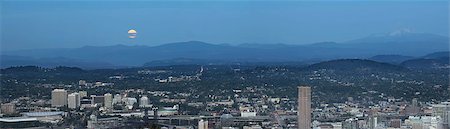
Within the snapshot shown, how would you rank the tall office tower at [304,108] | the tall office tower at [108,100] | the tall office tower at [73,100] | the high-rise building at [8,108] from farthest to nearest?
1. the tall office tower at [108,100]
2. the tall office tower at [73,100]
3. the high-rise building at [8,108]
4. the tall office tower at [304,108]

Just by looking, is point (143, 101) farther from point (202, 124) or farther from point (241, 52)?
point (241, 52)

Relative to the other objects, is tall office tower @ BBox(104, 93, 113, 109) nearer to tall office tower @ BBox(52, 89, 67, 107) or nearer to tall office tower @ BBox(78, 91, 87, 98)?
tall office tower @ BBox(78, 91, 87, 98)

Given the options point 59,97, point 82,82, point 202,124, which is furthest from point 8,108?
point 82,82

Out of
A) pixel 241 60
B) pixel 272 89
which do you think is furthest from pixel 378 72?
pixel 241 60

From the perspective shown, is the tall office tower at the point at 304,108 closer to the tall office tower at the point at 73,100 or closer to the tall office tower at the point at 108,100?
the tall office tower at the point at 108,100

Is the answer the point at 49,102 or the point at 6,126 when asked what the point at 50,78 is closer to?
the point at 49,102

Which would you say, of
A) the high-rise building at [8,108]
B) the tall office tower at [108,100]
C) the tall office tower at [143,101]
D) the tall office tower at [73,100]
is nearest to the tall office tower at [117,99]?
the tall office tower at [108,100]

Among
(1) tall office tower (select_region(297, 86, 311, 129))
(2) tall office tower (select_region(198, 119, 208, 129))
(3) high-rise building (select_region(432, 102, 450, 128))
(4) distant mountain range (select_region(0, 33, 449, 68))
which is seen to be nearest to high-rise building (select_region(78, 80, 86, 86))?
(4) distant mountain range (select_region(0, 33, 449, 68))
